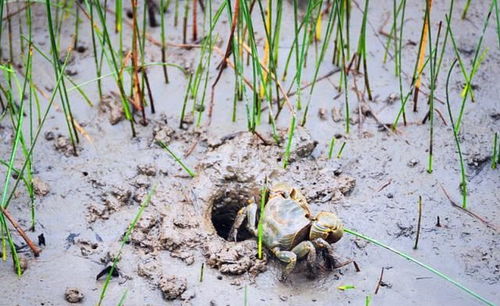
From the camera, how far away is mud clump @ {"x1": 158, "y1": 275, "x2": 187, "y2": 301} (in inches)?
125

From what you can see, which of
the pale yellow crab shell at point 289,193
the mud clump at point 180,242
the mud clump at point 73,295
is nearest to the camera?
the mud clump at point 73,295

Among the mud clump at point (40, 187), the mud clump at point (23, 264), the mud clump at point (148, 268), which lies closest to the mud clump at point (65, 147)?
the mud clump at point (40, 187)

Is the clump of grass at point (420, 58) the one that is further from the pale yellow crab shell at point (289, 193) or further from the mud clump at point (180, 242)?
the mud clump at point (180, 242)

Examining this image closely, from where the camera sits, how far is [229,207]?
3824 millimetres

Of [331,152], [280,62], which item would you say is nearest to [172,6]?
[280,62]

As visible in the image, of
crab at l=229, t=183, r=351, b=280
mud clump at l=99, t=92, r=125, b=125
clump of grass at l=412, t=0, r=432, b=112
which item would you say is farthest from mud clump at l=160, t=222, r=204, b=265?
clump of grass at l=412, t=0, r=432, b=112

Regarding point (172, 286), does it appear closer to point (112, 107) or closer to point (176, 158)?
point (176, 158)

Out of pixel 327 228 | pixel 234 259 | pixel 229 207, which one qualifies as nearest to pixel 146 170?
pixel 229 207

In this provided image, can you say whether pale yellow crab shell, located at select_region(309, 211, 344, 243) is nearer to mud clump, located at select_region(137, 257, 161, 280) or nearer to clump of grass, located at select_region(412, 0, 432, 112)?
mud clump, located at select_region(137, 257, 161, 280)

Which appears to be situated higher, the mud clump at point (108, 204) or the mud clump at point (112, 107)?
the mud clump at point (112, 107)

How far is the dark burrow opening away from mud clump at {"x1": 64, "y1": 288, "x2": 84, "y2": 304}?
92 centimetres

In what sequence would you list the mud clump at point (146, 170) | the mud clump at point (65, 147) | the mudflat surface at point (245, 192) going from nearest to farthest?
the mudflat surface at point (245, 192)
the mud clump at point (146, 170)
the mud clump at point (65, 147)

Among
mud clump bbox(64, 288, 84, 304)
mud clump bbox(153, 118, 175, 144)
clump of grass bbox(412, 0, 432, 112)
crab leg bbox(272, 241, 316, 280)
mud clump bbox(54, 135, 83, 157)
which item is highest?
clump of grass bbox(412, 0, 432, 112)

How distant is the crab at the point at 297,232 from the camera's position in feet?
10.7
